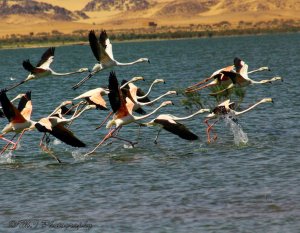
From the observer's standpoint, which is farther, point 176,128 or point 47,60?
point 47,60

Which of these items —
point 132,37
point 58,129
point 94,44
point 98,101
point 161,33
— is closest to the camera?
point 58,129

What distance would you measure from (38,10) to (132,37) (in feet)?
160

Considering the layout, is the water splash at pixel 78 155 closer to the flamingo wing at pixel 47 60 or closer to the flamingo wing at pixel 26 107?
the flamingo wing at pixel 26 107

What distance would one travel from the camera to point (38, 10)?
488 ft

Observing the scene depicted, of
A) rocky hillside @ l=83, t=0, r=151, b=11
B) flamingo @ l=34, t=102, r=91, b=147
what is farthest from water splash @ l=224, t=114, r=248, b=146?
rocky hillside @ l=83, t=0, r=151, b=11

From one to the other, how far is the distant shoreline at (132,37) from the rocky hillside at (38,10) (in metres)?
40.2

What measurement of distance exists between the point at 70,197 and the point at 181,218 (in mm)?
2440

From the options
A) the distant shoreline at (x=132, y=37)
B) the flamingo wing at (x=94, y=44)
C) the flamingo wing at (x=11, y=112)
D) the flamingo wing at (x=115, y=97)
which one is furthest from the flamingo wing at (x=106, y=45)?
the distant shoreline at (x=132, y=37)

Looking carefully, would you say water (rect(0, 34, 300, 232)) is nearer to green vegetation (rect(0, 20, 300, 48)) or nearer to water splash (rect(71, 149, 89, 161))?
water splash (rect(71, 149, 89, 161))

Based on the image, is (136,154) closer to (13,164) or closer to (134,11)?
(13,164)

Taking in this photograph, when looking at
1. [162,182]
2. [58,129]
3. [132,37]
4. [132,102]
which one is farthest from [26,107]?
[132,37]

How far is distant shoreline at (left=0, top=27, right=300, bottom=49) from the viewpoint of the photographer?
316 ft

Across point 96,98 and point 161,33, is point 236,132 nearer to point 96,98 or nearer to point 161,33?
point 96,98

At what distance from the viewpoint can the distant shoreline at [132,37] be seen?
316 ft
